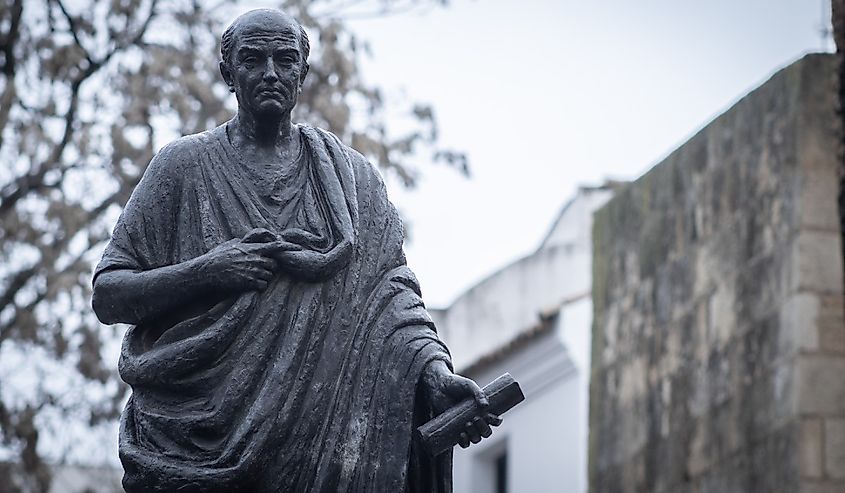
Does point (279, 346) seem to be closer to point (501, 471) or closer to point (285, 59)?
point (285, 59)

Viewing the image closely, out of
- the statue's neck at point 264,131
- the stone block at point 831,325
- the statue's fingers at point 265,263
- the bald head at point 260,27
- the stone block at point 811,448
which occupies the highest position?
the stone block at point 831,325

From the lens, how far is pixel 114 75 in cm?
1917

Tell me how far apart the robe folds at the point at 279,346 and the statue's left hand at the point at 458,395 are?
43 millimetres

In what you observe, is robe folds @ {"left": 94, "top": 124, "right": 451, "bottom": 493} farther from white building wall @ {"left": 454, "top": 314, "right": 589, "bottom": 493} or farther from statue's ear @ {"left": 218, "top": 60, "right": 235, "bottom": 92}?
white building wall @ {"left": 454, "top": 314, "right": 589, "bottom": 493}

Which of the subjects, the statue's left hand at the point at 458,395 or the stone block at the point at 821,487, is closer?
the statue's left hand at the point at 458,395

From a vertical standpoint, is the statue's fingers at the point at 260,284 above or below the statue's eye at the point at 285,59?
below

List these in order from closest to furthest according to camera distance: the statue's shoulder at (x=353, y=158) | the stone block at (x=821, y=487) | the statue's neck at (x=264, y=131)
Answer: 1. the statue's neck at (x=264, y=131)
2. the statue's shoulder at (x=353, y=158)
3. the stone block at (x=821, y=487)

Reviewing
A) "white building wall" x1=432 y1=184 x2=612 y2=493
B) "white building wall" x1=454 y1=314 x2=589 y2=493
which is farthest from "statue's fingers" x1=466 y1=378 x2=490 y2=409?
"white building wall" x1=454 y1=314 x2=589 y2=493

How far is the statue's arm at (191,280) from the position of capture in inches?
271

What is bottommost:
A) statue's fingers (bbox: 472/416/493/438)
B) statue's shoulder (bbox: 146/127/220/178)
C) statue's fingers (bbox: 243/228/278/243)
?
statue's fingers (bbox: 472/416/493/438)

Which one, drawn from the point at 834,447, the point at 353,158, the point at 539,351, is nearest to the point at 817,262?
the point at 834,447

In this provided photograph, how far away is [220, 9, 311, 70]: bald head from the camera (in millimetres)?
7145

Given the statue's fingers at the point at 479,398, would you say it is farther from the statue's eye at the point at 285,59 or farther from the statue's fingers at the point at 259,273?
the statue's eye at the point at 285,59

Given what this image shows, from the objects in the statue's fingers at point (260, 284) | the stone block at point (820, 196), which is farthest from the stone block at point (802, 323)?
the statue's fingers at point (260, 284)
